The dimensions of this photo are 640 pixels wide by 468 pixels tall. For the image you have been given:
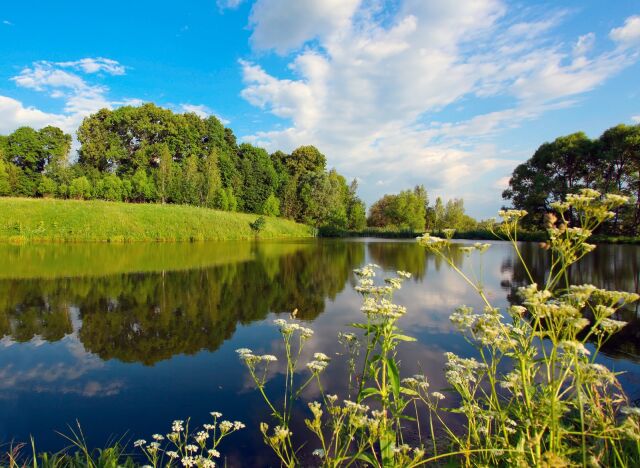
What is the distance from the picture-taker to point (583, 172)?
45156 millimetres

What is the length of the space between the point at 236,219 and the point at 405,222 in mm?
42916

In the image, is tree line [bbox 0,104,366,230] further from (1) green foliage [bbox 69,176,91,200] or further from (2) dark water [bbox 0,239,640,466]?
(2) dark water [bbox 0,239,640,466]

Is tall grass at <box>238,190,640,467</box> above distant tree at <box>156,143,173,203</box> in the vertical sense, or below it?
below

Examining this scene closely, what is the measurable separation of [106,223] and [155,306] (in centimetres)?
2866

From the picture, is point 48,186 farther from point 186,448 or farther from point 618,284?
point 618,284

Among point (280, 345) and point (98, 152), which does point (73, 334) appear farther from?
point (98, 152)

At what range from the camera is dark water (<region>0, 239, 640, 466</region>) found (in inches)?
179

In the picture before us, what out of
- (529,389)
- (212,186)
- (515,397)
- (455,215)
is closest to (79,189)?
(212,186)

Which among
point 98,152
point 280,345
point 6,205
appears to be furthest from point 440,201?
point 280,345

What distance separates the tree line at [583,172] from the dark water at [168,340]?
3229cm

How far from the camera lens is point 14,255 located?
1986 centimetres

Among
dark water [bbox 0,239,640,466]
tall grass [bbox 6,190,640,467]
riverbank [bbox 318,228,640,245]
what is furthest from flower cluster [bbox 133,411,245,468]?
riverbank [bbox 318,228,640,245]

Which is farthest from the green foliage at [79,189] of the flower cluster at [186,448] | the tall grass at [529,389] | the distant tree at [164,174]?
the tall grass at [529,389]

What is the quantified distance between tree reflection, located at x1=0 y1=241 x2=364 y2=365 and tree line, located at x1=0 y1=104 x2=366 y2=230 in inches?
1530
